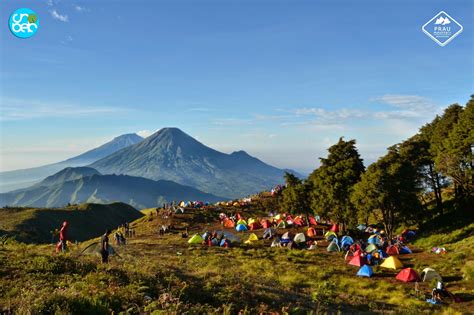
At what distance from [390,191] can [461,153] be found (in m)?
7.99

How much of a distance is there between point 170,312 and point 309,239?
37.5 m

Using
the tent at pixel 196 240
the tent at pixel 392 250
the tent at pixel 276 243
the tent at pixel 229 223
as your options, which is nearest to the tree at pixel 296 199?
the tent at pixel 229 223

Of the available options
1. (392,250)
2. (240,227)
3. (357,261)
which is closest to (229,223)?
(240,227)

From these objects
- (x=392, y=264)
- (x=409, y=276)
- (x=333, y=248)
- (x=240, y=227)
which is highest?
(x=409, y=276)

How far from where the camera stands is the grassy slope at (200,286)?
8766 mm

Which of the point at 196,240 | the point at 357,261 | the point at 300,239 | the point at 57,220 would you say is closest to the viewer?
the point at 357,261

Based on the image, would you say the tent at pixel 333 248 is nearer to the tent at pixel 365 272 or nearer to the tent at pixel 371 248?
the tent at pixel 371 248

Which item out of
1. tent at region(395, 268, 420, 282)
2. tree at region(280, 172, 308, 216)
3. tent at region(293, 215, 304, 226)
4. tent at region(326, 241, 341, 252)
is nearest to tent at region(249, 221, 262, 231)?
tree at region(280, 172, 308, 216)

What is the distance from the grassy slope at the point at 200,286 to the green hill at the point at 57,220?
46.7 metres

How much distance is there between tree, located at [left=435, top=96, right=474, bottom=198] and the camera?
33688 millimetres

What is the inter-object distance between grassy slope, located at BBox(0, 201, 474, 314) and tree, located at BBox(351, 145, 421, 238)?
559 centimetres

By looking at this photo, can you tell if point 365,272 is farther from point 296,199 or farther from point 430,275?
point 296,199

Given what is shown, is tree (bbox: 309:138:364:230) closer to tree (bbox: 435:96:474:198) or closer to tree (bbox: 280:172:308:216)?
tree (bbox: 280:172:308:216)

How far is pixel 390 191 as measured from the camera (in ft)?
113
